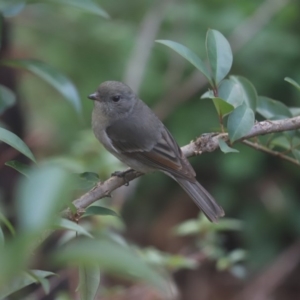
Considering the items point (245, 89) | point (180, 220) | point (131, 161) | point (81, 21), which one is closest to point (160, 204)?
point (180, 220)

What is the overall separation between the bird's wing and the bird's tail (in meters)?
0.03

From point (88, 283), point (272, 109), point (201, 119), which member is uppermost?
point (272, 109)

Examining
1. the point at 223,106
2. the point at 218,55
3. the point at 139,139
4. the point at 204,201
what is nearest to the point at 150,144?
the point at 139,139

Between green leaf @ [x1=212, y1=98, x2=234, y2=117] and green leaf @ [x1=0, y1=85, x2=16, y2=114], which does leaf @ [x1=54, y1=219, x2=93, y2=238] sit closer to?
green leaf @ [x1=212, y1=98, x2=234, y2=117]

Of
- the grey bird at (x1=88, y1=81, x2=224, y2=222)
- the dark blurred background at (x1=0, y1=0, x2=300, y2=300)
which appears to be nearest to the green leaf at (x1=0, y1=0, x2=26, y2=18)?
the grey bird at (x1=88, y1=81, x2=224, y2=222)

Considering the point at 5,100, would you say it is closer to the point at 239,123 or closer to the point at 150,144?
the point at 239,123

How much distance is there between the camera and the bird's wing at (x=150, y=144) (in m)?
2.81

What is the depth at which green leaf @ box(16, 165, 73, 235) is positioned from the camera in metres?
0.68

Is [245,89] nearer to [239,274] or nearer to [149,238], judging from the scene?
[239,274]

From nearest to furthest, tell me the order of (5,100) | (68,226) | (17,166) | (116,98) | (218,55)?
1. (68,226)
2. (17,166)
3. (218,55)
4. (5,100)
5. (116,98)

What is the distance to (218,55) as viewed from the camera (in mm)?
1877

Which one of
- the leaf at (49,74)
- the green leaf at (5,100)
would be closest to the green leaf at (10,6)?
the leaf at (49,74)

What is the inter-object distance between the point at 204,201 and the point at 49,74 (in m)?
0.91

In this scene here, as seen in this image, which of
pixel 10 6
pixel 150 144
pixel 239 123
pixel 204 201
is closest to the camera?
pixel 239 123
